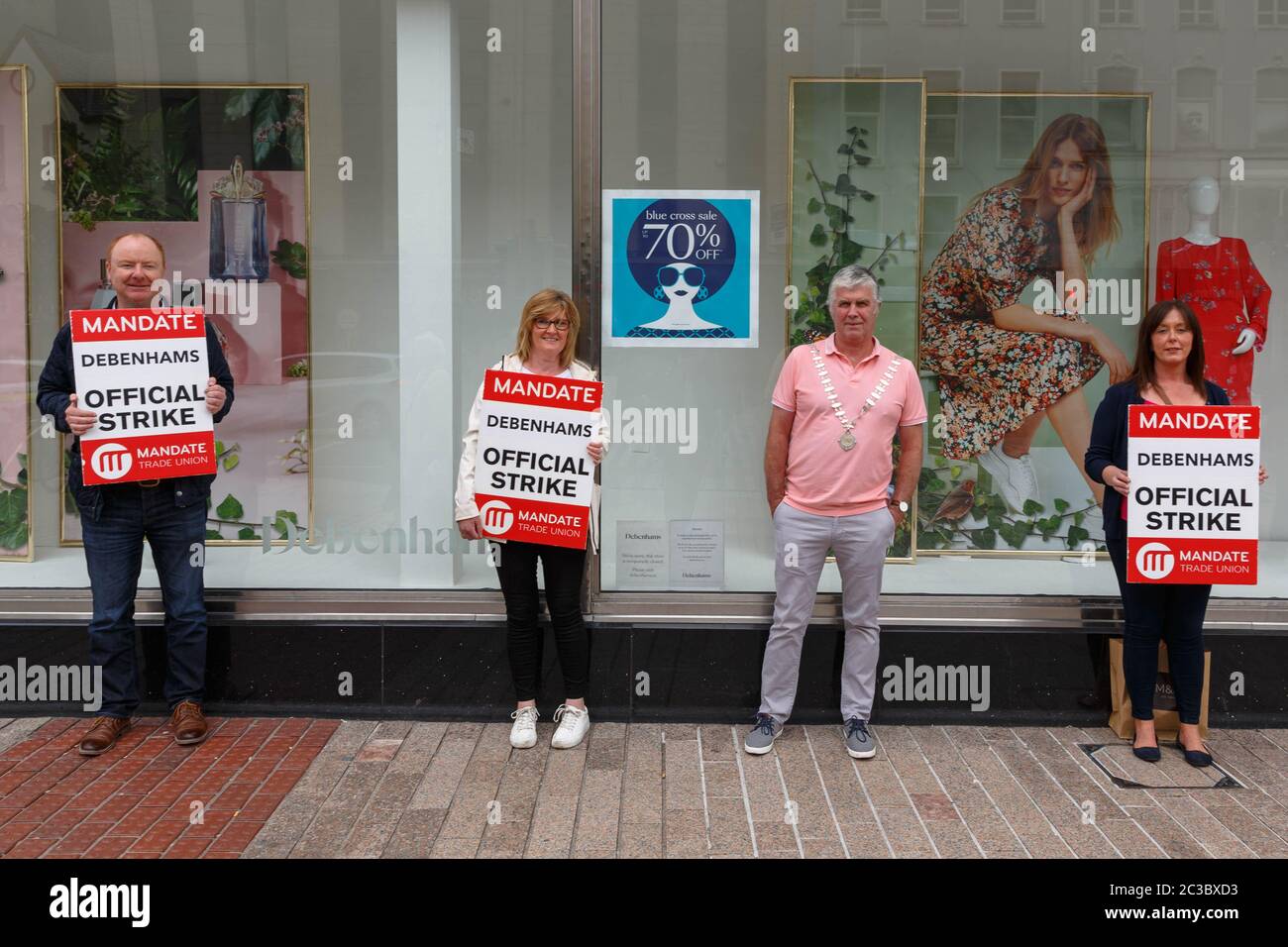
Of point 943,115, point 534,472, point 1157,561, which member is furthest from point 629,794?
point 943,115

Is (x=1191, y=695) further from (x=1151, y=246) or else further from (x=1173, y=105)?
(x=1173, y=105)

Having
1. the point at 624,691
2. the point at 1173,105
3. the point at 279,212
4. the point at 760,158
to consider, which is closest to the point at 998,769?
the point at 624,691

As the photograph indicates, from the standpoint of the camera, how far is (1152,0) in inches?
220

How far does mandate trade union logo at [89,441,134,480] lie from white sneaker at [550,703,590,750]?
6.99 feet

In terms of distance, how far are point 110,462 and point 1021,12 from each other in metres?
4.83

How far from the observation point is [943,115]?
5941 mm

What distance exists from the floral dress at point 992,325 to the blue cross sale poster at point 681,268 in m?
1.11

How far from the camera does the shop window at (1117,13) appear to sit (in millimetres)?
5629

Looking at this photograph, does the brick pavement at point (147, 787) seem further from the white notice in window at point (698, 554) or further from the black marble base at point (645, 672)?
the white notice in window at point (698, 554)

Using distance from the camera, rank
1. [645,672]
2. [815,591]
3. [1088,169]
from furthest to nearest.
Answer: [1088,169] < [645,672] < [815,591]

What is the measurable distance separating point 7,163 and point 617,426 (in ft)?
11.4

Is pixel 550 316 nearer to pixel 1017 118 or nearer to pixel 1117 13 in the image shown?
pixel 1017 118

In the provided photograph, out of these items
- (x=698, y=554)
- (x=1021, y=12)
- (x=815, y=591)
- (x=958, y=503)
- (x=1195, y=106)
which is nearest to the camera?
(x=815, y=591)

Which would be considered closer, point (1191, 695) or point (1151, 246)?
point (1191, 695)
